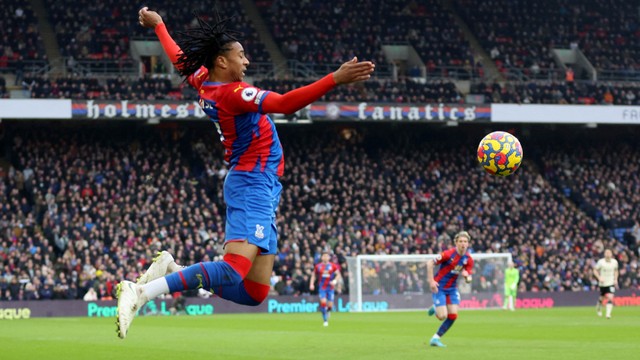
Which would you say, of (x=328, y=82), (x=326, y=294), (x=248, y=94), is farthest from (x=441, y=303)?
(x=328, y=82)

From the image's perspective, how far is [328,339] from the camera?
72.9ft

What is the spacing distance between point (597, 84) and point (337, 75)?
42131 mm

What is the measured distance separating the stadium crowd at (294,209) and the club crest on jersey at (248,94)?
27.8 metres

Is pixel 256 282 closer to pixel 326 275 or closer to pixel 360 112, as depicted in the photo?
pixel 326 275

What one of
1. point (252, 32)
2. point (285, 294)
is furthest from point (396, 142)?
point (285, 294)

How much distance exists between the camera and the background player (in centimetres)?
3844

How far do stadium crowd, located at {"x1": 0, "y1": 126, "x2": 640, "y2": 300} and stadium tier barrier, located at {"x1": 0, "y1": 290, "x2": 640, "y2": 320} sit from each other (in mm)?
500

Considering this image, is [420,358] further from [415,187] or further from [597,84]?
[597,84]

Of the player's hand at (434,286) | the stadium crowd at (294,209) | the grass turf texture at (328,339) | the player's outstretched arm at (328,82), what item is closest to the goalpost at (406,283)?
the stadium crowd at (294,209)

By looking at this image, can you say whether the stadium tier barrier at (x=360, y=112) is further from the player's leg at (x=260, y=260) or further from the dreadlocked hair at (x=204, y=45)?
the player's leg at (x=260, y=260)

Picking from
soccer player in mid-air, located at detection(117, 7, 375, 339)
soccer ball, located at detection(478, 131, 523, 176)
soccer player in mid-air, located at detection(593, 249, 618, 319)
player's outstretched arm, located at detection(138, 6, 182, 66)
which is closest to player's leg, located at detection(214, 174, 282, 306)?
soccer player in mid-air, located at detection(117, 7, 375, 339)

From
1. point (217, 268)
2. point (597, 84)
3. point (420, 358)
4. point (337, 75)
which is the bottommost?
point (420, 358)

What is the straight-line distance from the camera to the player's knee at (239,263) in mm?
9609

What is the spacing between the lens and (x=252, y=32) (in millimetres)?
47375
